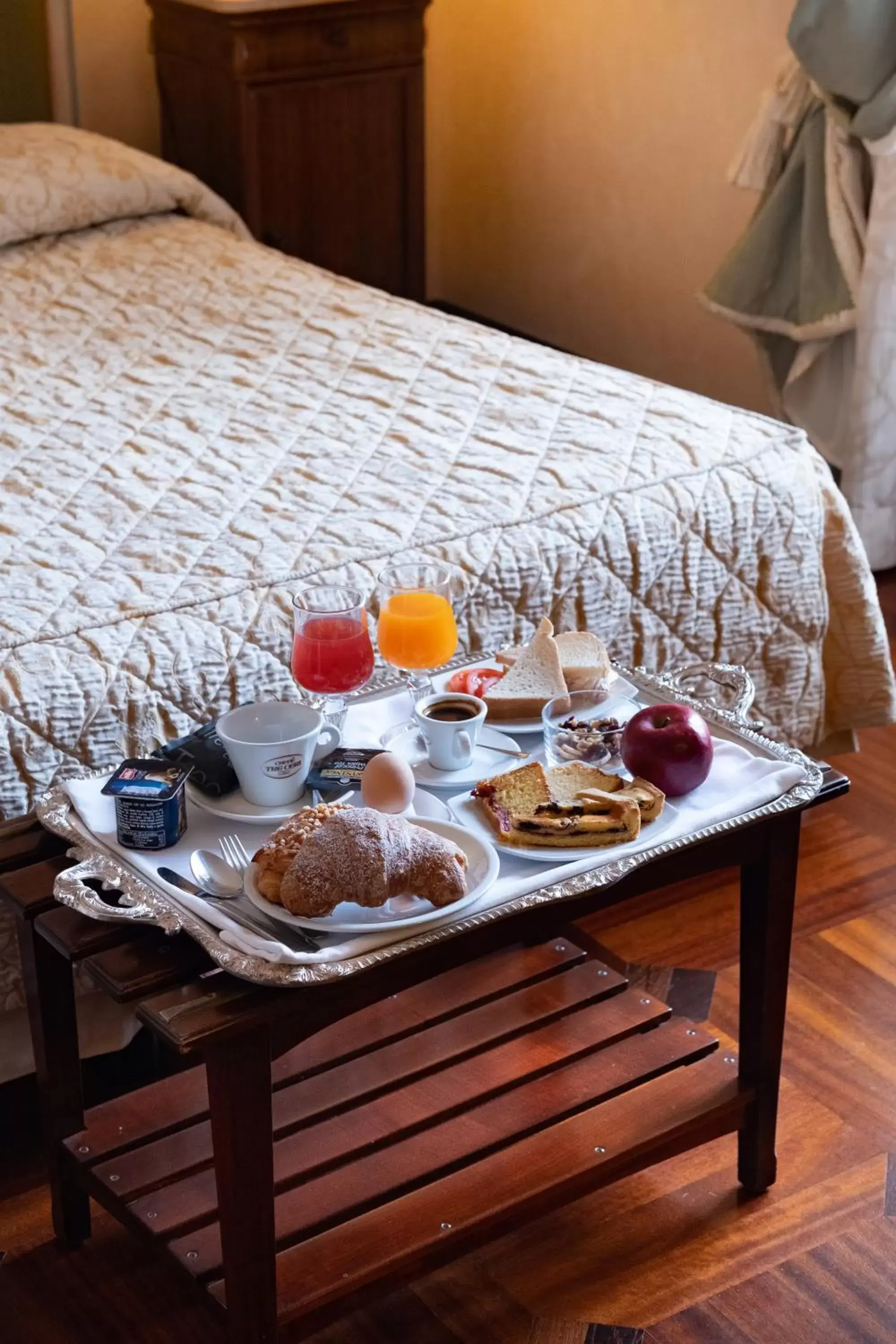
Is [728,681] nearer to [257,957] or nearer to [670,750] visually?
[670,750]

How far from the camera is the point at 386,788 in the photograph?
4.20 ft

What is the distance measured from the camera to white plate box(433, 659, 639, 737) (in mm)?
1429

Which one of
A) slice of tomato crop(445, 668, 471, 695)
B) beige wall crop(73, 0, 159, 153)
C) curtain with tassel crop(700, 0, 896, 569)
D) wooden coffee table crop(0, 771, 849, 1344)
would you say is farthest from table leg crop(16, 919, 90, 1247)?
beige wall crop(73, 0, 159, 153)

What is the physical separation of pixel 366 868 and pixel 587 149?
114 inches

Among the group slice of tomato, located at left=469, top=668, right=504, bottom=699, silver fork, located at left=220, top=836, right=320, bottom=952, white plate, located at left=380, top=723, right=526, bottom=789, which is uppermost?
slice of tomato, located at left=469, top=668, right=504, bottom=699

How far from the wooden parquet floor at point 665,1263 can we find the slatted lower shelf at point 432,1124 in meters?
0.10

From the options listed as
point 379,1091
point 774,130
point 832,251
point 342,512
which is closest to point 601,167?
point 774,130

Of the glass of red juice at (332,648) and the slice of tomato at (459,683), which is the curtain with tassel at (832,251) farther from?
the glass of red juice at (332,648)

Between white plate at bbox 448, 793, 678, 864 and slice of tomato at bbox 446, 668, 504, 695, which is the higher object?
slice of tomato at bbox 446, 668, 504, 695

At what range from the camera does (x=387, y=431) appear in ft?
6.83

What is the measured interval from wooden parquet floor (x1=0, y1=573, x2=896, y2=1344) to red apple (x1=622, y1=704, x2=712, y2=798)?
18.6 inches

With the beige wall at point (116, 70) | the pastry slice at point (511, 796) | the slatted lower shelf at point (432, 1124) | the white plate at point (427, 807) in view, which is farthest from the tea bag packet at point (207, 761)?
the beige wall at point (116, 70)

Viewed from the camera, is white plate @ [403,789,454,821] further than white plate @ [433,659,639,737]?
No

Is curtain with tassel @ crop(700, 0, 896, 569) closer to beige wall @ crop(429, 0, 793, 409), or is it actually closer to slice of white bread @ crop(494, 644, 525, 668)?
beige wall @ crop(429, 0, 793, 409)
